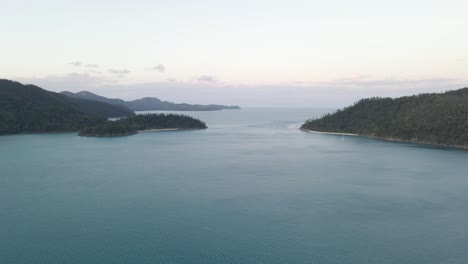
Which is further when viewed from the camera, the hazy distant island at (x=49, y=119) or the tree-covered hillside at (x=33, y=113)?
the tree-covered hillside at (x=33, y=113)

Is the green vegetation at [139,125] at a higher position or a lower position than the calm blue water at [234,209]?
higher

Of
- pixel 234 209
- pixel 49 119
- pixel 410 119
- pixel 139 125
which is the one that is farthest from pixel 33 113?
pixel 410 119

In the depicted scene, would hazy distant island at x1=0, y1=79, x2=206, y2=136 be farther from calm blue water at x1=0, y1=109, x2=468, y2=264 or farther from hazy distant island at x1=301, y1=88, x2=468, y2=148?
hazy distant island at x1=301, y1=88, x2=468, y2=148

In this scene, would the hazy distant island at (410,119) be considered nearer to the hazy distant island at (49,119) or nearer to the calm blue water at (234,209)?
the calm blue water at (234,209)

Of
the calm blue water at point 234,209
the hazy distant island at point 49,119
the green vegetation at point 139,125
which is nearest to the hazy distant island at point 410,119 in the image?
the calm blue water at point 234,209

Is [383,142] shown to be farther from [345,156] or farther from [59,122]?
[59,122]

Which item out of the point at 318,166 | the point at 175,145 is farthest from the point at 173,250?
the point at 175,145

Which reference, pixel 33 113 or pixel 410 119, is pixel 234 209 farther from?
pixel 33 113
